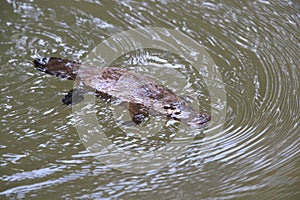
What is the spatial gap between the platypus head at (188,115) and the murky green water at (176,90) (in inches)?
3.3

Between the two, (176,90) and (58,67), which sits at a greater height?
(58,67)

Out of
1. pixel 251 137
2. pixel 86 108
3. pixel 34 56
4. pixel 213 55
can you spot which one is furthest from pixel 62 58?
pixel 251 137

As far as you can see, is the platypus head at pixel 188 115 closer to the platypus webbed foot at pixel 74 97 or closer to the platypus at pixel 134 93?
the platypus at pixel 134 93

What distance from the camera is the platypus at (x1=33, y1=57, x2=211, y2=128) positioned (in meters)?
3.16

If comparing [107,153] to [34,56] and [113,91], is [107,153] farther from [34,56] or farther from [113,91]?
[34,56]

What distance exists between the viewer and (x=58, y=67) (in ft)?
11.6

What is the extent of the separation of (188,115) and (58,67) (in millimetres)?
1072

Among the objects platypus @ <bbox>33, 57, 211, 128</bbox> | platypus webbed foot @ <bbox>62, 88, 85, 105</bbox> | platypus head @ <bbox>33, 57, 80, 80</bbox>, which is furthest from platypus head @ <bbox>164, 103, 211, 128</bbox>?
platypus head @ <bbox>33, 57, 80, 80</bbox>

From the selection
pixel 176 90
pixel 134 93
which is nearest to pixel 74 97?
pixel 134 93

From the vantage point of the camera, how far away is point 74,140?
3.01 meters

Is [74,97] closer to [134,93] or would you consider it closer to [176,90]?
[134,93]

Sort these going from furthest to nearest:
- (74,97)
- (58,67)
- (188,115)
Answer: (58,67) → (74,97) → (188,115)

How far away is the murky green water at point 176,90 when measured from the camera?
272 cm

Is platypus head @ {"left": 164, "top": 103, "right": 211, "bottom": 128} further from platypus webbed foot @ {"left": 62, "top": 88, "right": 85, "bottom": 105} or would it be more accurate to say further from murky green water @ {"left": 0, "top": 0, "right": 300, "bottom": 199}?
platypus webbed foot @ {"left": 62, "top": 88, "right": 85, "bottom": 105}
